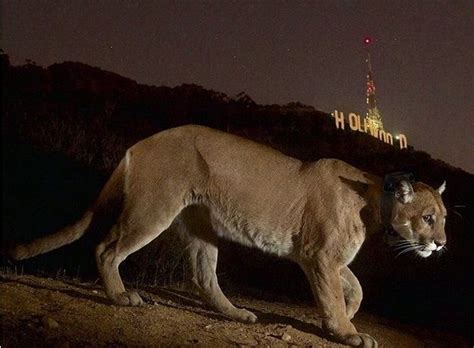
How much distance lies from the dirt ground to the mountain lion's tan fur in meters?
0.27

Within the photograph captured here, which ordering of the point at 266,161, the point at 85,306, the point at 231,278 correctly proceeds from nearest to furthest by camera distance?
1. the point at 85,306
2. the point at 266,161
3. the point at 231,278

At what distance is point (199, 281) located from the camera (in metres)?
6.15

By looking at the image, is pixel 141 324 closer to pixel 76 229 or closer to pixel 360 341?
pixel 76 229

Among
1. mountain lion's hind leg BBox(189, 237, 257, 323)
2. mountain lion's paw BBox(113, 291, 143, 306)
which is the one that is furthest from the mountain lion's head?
mountain lion's paw BBox(113, 291, 143, 306)

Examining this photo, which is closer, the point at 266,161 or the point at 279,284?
the point at 266,161

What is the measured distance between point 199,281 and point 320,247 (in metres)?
1.34

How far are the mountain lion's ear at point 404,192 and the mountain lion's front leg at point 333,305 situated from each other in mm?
817

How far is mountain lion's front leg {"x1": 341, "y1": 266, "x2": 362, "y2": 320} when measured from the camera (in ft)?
18.9

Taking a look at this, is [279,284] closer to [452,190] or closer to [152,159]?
[152,159]

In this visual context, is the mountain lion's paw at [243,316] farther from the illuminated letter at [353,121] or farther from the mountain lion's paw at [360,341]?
the illuminated letter at [353,121]

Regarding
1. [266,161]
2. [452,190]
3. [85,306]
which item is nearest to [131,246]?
[85,306]

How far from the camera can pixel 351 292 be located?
5.80 metres

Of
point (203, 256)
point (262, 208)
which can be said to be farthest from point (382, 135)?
point (262, 208)

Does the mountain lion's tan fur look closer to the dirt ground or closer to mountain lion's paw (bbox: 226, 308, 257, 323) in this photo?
mountain lion's paw (bbox: 226, 308, 257, 323)
